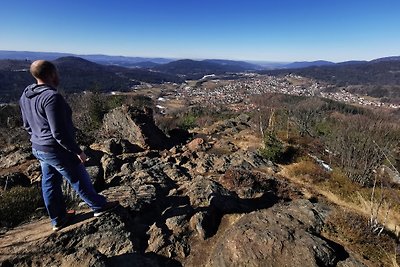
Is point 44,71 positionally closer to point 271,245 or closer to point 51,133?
point 51,133

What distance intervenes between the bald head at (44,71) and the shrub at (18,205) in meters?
3.48

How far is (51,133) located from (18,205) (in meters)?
3.32

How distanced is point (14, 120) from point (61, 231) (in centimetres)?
2946

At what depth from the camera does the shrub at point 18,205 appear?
234 inches

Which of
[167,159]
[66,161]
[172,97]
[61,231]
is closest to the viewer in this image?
[66,161]

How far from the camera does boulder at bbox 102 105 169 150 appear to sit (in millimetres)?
15867

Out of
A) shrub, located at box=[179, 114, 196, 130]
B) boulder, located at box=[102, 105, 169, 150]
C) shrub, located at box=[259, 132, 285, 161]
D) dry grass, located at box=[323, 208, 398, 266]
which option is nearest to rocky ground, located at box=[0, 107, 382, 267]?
dry grass, located at box=[323, 208, 398, 266]

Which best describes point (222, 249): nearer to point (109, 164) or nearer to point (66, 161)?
point (66, 161)

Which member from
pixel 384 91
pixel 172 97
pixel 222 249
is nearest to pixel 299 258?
pixel 222 249

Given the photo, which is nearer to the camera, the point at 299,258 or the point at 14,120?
the point at 299,258

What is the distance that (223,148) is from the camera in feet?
49.2

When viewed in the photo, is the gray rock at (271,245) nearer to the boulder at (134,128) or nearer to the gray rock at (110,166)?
the gray rock at (110,166)

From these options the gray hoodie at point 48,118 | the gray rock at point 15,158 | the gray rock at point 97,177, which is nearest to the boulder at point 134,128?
the gray rock at point 15,158

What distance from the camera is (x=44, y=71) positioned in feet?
13.3
